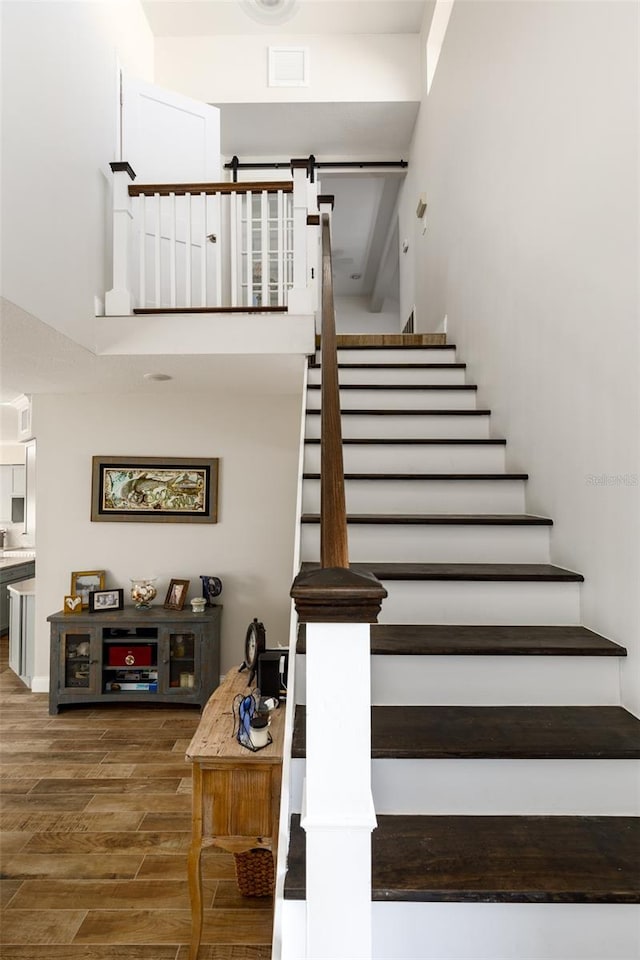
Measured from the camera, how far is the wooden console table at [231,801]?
1.95 m

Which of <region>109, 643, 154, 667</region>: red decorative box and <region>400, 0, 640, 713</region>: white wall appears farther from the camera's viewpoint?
<region>109, 643, 154, 667</region>: red decorative box

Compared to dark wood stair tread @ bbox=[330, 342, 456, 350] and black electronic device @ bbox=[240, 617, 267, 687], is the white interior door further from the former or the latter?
black electronic device @ bbox=[240, 617, 267, 687]

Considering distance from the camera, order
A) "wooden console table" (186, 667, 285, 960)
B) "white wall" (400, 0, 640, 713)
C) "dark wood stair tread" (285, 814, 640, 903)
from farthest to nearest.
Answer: "wooden console table" (186, 667, 285, 960), "white wall" (400, 0, 640, 713), "dark wood stair tread" (285, 814, 640, 903)

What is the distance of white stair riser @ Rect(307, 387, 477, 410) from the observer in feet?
10.7

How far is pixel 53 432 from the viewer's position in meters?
4.80

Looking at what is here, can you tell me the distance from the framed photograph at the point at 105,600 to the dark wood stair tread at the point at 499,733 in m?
3.29

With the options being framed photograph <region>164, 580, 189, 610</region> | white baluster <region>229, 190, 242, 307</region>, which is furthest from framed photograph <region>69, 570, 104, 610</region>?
white baluster <region>229, 190, 242, 307</region>

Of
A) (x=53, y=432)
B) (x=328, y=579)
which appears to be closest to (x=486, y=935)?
(x=328, y=579)

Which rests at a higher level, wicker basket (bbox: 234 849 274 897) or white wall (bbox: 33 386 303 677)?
white wall (bbox: 33 386 303 677)

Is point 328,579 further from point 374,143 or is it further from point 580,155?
point 374,143

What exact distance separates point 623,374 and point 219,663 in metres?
3.72

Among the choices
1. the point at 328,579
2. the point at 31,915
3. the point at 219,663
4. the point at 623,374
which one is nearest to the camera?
the point at 328,579

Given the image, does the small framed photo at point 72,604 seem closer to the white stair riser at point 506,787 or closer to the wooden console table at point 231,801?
the wooden console table at point 231,801

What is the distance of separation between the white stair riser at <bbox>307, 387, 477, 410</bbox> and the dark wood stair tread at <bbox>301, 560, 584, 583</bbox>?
1260 millimetres
